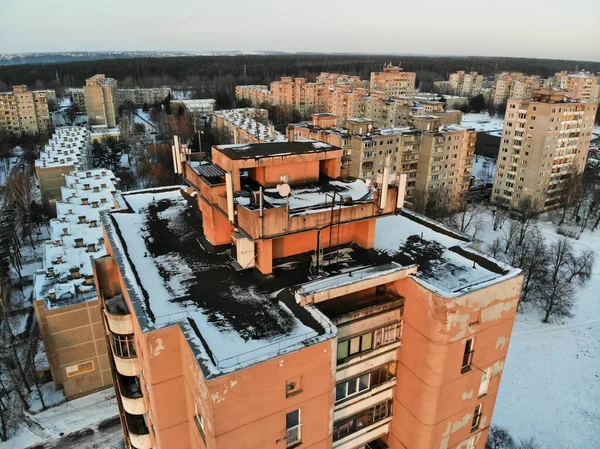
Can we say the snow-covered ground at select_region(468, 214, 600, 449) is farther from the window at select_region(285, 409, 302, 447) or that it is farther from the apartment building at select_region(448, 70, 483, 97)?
the apartment building at select_region(448, 70, 483, 97)

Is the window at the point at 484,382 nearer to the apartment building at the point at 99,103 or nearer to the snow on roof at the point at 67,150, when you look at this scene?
the snow on roof at the point at 67,150

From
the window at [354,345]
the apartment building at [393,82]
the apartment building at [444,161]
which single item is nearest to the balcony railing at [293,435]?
the window at [354,345]

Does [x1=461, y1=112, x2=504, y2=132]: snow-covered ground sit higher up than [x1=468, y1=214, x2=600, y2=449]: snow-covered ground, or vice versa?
[x1=461, y1=112, x2=504, y2=132]: snow-covered ground

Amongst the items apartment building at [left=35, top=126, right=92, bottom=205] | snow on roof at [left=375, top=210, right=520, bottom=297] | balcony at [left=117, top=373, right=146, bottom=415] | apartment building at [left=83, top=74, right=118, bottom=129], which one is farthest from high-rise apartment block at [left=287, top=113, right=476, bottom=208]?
apartment building at [left=83, top=74, right=118, bottom=129]

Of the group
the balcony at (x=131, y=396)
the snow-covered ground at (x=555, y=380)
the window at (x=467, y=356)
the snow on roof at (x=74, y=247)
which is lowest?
the snow-covered ground at (x=555, y=380)

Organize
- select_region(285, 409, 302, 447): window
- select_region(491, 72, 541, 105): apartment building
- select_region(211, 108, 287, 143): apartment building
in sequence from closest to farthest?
select_region(285, 409, 302, 447): window, select_region(211, 108, 287, 143): apartment building, select_region(491, 72, 541, 105): apartment building

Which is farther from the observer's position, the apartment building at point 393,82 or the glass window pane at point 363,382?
the apartment building at point 393,82
